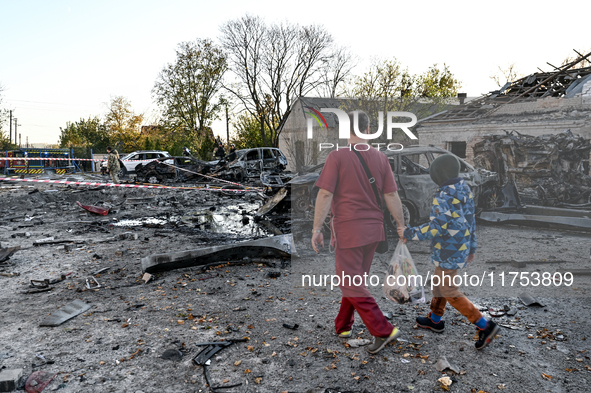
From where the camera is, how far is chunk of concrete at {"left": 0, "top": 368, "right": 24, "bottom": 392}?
285 centimetres

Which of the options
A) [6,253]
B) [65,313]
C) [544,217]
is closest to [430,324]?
[65,313]

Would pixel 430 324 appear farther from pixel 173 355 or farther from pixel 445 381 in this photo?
pixel 173 355

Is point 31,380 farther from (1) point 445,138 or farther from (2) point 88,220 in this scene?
(2) point 88,220

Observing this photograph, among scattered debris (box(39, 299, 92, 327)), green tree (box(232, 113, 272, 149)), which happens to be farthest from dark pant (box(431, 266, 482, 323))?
green tree (box(232, 113, 272, 149))

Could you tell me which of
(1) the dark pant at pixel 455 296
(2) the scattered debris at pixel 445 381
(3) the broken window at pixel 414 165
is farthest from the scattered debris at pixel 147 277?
(3) the broken window at pixel 414 165

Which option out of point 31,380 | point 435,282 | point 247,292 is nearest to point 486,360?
point 435,282

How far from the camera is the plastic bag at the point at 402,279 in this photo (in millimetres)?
3359

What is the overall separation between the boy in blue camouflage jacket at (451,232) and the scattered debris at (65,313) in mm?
3446

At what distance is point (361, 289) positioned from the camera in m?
3.17

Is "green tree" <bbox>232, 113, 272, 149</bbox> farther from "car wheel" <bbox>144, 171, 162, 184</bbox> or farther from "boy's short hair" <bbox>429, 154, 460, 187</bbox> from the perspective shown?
"boy's short hair" <bbox>429, 154, 460, 187</bbox>

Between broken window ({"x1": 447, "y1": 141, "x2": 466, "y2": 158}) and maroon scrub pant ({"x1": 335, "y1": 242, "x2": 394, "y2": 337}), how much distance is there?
310cm

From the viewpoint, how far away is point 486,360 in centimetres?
317

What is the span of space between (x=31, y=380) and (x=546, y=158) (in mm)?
7017

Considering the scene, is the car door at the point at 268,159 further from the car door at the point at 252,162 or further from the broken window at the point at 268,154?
the car door at the point at 252,162
